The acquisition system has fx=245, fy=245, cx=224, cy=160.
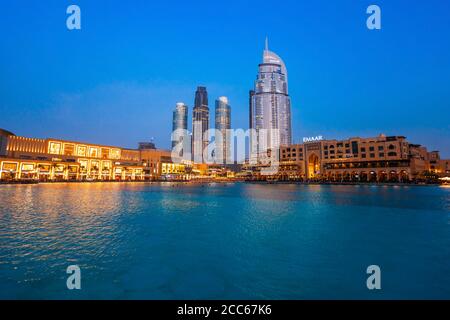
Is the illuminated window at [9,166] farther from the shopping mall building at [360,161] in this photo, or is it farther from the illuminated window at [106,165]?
the shopping mall building at [360,161]

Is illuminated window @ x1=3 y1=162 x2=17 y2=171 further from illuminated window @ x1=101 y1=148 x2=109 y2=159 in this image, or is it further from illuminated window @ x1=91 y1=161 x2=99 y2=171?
illuminated window @ x1=101 y1=148 x2=109 y2=159

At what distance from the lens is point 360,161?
4715 inches

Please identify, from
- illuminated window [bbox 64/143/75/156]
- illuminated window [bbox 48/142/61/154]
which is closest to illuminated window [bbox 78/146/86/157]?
illuminated window [bbox 64/143/75/156]

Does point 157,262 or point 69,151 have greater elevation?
point 69,151

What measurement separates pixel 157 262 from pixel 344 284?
322 inches

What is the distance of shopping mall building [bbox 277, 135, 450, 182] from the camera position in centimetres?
10986

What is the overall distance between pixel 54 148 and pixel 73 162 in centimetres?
1136

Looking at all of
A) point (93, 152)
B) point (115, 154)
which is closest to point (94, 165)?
point (93, 152)

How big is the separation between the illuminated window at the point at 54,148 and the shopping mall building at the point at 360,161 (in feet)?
416

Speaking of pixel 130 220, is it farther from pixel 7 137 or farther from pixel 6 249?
pixel 7 137

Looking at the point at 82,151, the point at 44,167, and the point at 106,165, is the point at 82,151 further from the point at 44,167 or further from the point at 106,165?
the point at 44,167

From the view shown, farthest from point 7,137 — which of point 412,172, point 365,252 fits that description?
point 412,172
